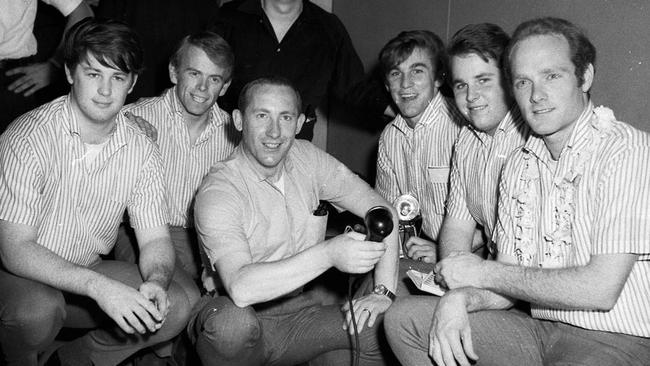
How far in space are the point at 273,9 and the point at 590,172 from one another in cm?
206

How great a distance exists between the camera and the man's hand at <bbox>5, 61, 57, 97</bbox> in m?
3.20

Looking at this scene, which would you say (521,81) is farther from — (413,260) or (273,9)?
(273,9)

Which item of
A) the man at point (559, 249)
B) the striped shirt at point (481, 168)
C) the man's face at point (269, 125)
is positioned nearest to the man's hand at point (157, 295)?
the man's face at point (269, 125)

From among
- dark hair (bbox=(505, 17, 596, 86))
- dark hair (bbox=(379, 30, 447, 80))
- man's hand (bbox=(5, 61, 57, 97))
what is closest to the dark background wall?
dark hair (bbox=(379, 30, 447, 80))

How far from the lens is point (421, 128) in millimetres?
3139

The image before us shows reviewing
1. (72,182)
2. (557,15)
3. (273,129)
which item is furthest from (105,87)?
(557,15)

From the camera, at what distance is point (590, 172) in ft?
6.66

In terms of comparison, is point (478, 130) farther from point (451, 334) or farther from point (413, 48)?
point (451, 334)

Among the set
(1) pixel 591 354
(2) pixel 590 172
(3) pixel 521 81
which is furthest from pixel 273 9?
(1) pixel 591 354

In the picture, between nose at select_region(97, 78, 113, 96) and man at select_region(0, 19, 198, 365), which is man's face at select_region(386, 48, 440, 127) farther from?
nose at select_region(97, 78, 113, 96)

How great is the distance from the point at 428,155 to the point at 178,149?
1.09m

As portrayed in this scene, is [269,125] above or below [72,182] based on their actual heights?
above

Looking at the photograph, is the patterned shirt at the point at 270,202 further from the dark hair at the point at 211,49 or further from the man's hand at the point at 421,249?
the dark hair at the point at 211,49

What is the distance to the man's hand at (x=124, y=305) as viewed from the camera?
2279 millimetres
